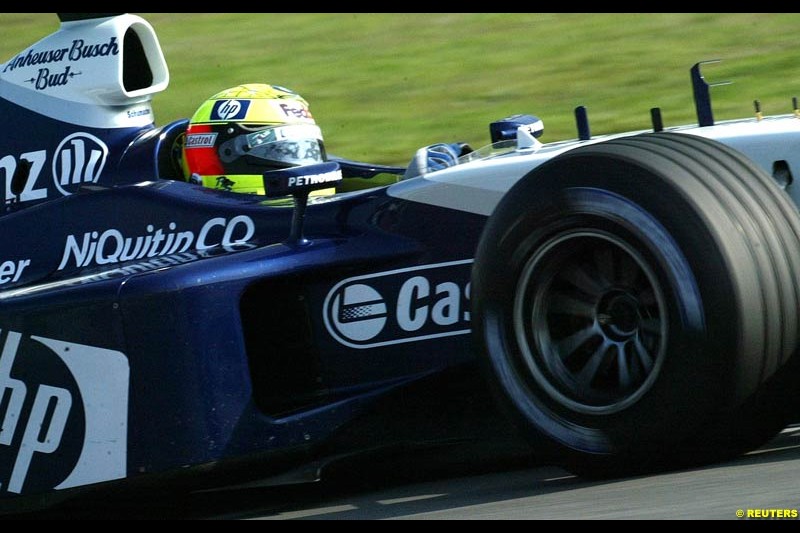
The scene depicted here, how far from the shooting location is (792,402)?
126 inches

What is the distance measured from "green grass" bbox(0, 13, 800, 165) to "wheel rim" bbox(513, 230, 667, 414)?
6066mm

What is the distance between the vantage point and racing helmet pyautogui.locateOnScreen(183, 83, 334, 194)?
4.96 m

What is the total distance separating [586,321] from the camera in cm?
343

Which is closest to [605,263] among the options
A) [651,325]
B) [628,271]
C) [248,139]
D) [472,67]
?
[628,271]

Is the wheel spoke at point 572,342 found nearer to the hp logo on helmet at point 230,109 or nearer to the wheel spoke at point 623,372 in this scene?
the wheel spoke at point 623,372

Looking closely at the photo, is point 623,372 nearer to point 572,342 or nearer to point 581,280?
point 572,342

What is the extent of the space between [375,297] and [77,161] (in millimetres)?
1707

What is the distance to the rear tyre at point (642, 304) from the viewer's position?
309 centimetres

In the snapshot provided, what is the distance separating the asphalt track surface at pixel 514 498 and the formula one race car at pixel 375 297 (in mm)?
108

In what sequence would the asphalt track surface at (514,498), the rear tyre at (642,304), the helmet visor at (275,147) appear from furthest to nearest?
the helmet visor at (275,147) → the rear tyre at (642,304) → the asphalt track surface at (514,498)

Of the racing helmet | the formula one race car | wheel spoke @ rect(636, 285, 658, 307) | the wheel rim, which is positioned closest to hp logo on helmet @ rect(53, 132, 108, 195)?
the formula one race car

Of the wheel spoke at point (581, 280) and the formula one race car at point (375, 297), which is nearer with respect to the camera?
the formula one race car at point (375, 297)

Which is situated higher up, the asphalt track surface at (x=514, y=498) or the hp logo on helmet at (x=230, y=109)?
the hp logo on helmet at (x=230, y=109)

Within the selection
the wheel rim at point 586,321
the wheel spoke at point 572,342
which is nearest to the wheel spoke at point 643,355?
the wheel rim at point 586,321
